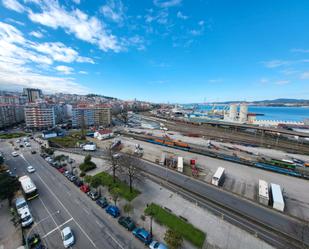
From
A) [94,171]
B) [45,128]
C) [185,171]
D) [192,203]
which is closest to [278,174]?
[185,171]

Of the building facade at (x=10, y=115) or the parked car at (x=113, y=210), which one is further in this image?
the building facade at (x=10, y=115)

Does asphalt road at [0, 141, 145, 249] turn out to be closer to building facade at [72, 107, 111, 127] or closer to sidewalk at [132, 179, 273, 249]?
sidewalk at [132, 179, 273, 249]

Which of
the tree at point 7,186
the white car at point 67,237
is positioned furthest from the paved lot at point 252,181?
the tree at point 7,186

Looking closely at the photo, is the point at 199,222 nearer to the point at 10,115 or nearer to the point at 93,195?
the point at 93,195

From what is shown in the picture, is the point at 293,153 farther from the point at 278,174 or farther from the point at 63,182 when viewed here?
the point at 63,182

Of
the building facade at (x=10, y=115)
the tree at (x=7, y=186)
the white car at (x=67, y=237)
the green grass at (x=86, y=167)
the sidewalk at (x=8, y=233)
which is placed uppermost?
the building facade at (x=10, y=115)

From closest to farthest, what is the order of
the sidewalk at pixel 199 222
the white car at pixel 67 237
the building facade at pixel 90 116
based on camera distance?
the white car at pixel 67 237, the sidewalk at pixel 199 222, the building facade at pixel 90 116

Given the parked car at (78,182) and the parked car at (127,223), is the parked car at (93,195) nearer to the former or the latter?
the parked car at (78,182)
